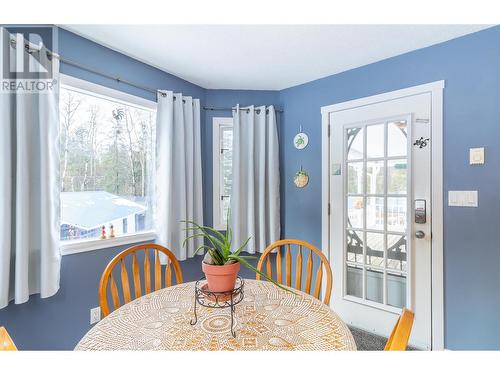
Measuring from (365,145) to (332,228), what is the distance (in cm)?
84

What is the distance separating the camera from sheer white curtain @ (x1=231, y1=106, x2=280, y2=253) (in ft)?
8.50

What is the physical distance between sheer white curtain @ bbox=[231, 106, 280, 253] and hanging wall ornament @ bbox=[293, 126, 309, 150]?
211 millimetres

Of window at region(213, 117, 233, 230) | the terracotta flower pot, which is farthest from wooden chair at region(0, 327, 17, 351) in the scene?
window at region(213, 117, 233, 230)

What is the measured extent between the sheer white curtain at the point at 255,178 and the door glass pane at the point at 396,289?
1105 mm

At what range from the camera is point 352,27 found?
164 cm

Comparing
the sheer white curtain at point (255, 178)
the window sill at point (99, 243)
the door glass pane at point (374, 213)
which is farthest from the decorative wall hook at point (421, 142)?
the window sill at point (99, 243)

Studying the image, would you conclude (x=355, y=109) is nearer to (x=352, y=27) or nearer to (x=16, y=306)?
(x=352, y=27)

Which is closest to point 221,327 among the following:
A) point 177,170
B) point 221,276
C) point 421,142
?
point 221,276

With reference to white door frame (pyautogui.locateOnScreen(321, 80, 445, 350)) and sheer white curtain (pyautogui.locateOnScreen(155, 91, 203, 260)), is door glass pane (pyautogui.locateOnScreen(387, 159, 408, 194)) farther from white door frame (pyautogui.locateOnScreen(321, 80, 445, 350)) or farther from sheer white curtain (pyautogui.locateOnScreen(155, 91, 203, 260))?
sheer white curtain (pyautogui.locateOnScreen(155, 91, 203, 260))

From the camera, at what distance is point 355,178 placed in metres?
2.26

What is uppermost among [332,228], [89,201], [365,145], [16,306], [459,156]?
[365,145]

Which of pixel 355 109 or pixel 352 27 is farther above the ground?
pixel 352 27

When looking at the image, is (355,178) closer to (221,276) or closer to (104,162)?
(221,276)
